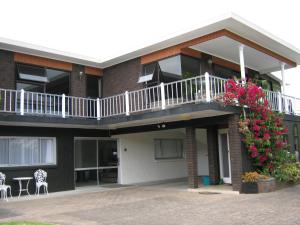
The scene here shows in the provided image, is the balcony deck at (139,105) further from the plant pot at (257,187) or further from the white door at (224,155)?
the plant pot at (257,187)

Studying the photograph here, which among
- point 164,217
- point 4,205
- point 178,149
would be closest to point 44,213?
point 4,205

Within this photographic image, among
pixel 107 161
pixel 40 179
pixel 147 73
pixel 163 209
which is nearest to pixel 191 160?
pixel 163 209

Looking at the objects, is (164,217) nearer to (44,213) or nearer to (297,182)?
(44,213)

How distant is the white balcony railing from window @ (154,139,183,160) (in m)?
3.57

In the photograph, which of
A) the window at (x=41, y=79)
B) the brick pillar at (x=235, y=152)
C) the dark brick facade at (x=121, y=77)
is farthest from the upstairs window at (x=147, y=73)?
the brick pillar at (x=235, y=152)

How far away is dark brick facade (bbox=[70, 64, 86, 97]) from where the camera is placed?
16.7 m

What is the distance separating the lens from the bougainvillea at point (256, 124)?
1262 cm

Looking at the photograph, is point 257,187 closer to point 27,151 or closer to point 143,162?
point 143,162

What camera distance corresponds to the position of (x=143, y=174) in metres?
18.0

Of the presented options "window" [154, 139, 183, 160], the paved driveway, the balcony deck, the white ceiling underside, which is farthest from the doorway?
the white ceiling underside

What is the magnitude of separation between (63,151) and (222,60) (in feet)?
26.4

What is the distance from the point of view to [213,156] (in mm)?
15102

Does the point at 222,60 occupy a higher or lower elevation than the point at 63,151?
higher

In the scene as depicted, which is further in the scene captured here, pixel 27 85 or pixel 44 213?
pixel 27 85
